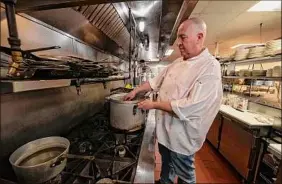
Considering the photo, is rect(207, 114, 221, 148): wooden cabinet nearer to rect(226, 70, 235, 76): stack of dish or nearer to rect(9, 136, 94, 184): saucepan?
rect(226, 70, 235, 76): stack of dish

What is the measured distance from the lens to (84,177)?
69 centimetres

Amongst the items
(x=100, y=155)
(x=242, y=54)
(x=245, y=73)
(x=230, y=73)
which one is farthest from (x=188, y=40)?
(x=230, y=73)

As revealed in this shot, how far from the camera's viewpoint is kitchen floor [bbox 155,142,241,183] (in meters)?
2.11

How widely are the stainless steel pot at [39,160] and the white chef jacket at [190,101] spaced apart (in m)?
0.71

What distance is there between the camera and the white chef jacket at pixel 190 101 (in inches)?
39.7

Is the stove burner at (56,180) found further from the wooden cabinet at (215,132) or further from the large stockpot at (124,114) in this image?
the wooden cabinet at (215,132)

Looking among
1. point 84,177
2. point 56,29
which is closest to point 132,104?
point 84,177

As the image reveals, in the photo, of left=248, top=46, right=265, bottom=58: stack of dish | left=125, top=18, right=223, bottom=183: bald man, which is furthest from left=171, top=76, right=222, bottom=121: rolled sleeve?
left=248, top=46, right=265, bottom=58: stack of dish

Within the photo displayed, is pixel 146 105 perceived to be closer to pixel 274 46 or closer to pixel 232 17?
pixel 274 46

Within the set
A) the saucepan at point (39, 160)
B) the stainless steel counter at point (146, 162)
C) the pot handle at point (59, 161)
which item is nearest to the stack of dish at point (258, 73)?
the stainless steel counter at point (146, 162)

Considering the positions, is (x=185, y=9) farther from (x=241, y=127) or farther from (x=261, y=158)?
(x=261, y=158)

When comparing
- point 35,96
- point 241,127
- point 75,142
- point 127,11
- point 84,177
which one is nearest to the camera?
point 84,177

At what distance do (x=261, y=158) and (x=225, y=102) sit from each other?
1554 mm

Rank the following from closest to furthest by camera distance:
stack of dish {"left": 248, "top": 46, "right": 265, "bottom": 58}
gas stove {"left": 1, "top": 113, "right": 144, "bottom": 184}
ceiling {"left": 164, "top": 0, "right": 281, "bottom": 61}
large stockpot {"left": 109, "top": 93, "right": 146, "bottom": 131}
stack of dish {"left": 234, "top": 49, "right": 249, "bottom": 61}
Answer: gas stove {"left": 1, "top": 113, "right": 144, "bottom": 184}, large stockpot {"left": 109, "top": 93, "right": 146, "bottom": 131}, stack of dish {"left": 248, "top": 46, "right": 265, "bottom": 58}, ceiling {"left": 164, "top": 0, "right": 281, "bottom": 61}, stack of dish {"left": 234, "top": 49, "right": 249, "bottom": 61}
